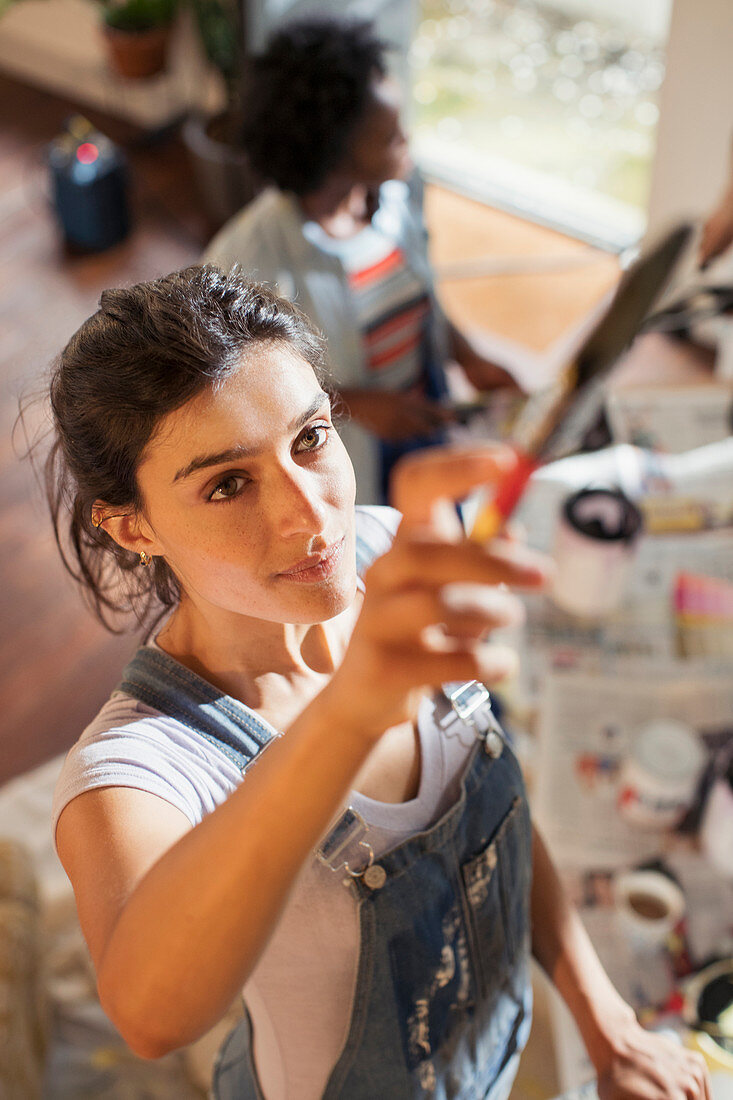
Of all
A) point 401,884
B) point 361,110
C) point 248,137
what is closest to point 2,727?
point 248,137

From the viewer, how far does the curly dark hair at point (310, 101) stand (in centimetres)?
157

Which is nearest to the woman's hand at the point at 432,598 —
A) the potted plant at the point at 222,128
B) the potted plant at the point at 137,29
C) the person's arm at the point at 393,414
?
the person's arm at the point at 393,414

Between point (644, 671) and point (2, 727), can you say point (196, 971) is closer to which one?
point (644, 671)

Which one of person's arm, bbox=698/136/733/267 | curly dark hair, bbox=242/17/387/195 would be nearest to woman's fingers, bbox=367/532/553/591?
curly dark hair, bbox=242/17/387/195

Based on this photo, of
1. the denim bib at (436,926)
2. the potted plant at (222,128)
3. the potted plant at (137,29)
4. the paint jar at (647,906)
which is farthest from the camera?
the potted plant at (137,29)

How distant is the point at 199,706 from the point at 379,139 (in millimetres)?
1225

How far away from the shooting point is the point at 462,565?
0.39m

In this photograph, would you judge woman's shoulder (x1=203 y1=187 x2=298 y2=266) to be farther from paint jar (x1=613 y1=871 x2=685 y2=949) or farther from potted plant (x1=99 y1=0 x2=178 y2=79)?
potted plant (x1=99 y1=0 x2=178 y2=79)

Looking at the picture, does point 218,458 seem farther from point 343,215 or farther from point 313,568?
point 343,215

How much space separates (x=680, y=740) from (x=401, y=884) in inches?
28.3

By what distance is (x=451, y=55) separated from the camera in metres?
3.99

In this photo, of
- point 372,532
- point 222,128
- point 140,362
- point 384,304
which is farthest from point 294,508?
point 222,128

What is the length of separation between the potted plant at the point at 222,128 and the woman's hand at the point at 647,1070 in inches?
116

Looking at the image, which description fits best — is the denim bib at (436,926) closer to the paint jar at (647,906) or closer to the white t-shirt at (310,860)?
the white t-shirt at (310,860)
